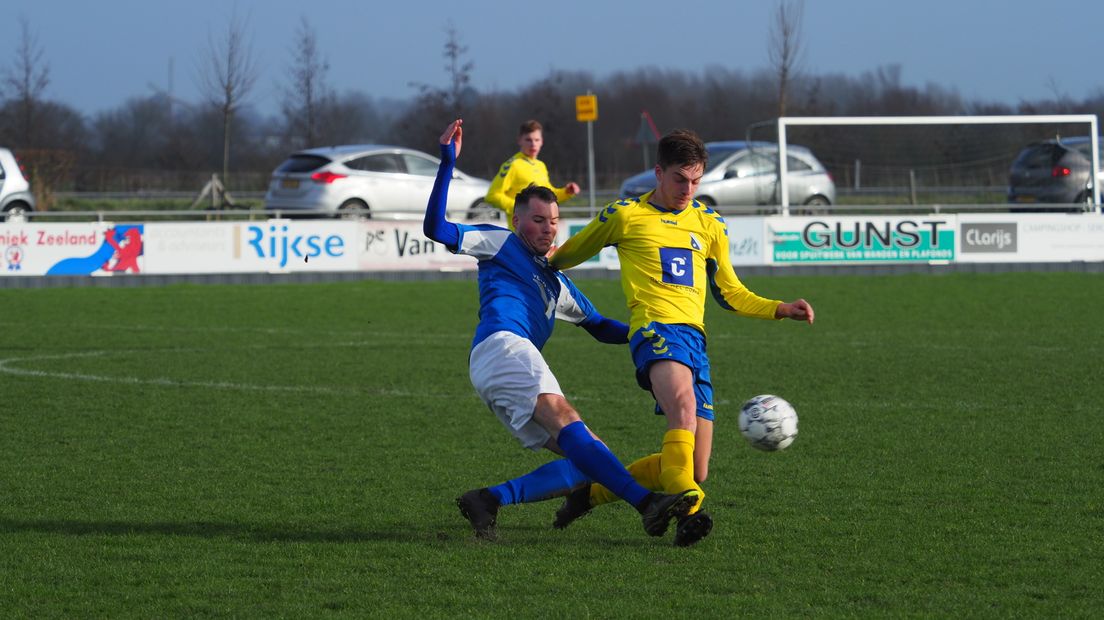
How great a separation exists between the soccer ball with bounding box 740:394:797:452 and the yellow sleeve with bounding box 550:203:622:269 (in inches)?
37.5

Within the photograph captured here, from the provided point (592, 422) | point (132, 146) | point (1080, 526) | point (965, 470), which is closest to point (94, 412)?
point (592, 422)

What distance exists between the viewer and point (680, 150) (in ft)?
17.1

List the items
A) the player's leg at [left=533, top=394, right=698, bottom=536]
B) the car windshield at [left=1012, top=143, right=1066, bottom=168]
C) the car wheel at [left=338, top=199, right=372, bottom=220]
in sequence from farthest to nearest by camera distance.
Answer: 1. the car windshield at [left=1012, top=143, right=1066, bottom=168]
2. the car wheel at [left=338, top=199, right=372, bottom=220]
3. the player's leg at [left=533, top=394, right=698, bottom=536]

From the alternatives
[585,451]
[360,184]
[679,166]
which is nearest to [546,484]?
[585,451]

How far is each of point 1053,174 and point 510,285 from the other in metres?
20.4

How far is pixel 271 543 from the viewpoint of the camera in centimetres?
A: 509

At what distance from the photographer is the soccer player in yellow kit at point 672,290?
199 inches

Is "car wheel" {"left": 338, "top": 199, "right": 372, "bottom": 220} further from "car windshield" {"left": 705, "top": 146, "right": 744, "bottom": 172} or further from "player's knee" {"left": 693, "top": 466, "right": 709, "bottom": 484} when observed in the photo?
"player's knee" {"left": 693, "top": 466, "right": 709, "bottom": 484}

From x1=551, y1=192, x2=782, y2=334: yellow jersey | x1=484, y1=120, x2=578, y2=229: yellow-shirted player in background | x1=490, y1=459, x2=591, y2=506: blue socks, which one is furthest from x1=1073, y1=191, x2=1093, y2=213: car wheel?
x1=490, y1=459, x2=591, y2=506: blue socks

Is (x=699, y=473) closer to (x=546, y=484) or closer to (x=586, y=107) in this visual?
(x=546, y=484)

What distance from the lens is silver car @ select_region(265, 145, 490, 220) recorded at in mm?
22469

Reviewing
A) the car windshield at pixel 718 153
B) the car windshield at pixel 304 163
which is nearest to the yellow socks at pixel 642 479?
the car windshield at pixel 304 163

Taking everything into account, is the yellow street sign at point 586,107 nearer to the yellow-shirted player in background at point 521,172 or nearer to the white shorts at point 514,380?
the yellow-shirted player in background at point 521,172

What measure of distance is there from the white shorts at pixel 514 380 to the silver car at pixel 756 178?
1882cm
